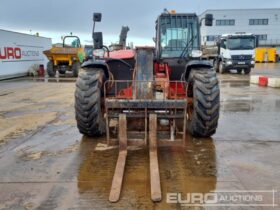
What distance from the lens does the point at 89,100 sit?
5266 mm

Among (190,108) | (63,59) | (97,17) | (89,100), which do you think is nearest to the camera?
(89,100)

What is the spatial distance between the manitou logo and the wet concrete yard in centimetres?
1296

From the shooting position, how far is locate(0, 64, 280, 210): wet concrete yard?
11.8 feet

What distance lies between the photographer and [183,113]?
16.3 ft

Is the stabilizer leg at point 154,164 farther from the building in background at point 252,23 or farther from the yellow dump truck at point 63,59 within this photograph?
the building in background at point 252,23

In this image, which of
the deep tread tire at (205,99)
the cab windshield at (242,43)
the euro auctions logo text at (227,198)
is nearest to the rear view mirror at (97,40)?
the deep tread tire at (205,99)

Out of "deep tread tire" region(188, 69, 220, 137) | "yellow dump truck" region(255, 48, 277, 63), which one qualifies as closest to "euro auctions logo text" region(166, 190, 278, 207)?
"deep tread tire" region(188, 69, 220, 137)

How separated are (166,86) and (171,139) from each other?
1027 millimetres

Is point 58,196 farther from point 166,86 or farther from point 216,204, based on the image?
point 166,86

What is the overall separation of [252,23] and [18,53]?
50795 mm

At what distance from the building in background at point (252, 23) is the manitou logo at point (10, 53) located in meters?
45.3

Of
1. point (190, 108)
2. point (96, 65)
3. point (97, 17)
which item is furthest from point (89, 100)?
point (97, 17)

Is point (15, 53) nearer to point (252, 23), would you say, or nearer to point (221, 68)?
point (221, 68)

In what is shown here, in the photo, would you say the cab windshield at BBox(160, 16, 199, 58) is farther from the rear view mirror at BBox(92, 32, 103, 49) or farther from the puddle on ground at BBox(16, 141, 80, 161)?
the puddle on ground at BBox(16, 141, 80, 161)
